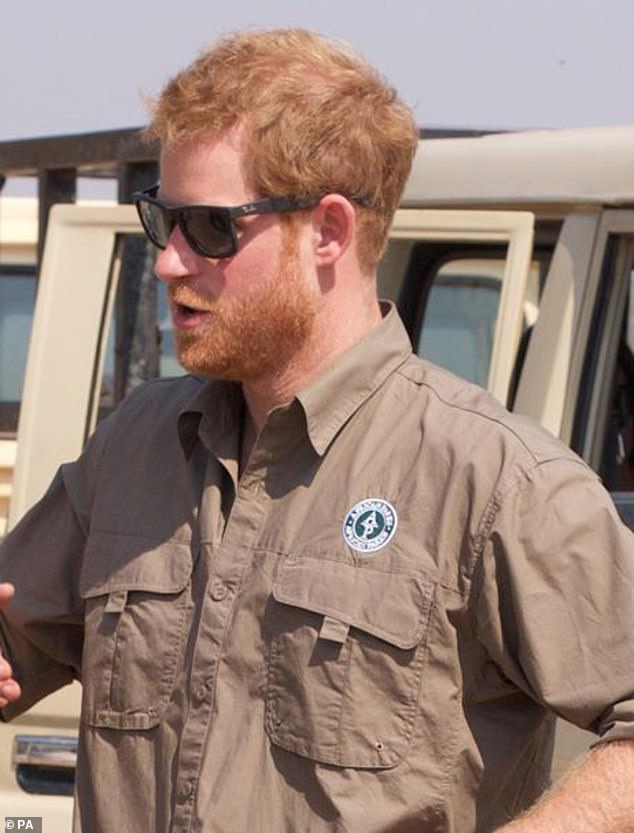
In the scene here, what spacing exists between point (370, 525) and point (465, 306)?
6.90ft

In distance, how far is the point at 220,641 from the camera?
7.73ft

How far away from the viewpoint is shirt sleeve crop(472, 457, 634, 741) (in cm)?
223

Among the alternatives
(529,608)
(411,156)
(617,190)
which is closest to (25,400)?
(617,190)

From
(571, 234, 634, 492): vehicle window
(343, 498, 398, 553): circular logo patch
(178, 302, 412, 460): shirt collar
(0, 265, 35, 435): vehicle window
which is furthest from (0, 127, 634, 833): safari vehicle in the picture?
(0, 265, 35, 435): vehicle window

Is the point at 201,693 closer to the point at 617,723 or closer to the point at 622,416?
the point at 617,723

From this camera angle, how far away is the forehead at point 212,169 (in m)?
2.42

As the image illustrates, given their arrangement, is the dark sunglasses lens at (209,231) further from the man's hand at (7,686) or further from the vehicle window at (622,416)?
the vehicle window at (622,416)

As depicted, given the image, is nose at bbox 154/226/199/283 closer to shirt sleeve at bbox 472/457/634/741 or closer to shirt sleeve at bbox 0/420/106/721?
shirt sleeve at bbox 0/420/106/721

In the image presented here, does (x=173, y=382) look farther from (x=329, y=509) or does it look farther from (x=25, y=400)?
(x=25, y=400)

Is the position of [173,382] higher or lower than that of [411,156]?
lower

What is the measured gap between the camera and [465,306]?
4.39 m

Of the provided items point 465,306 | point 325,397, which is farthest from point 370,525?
point 465,306

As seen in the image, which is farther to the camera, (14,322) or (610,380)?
(14,322)

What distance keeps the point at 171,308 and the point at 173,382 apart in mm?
244
